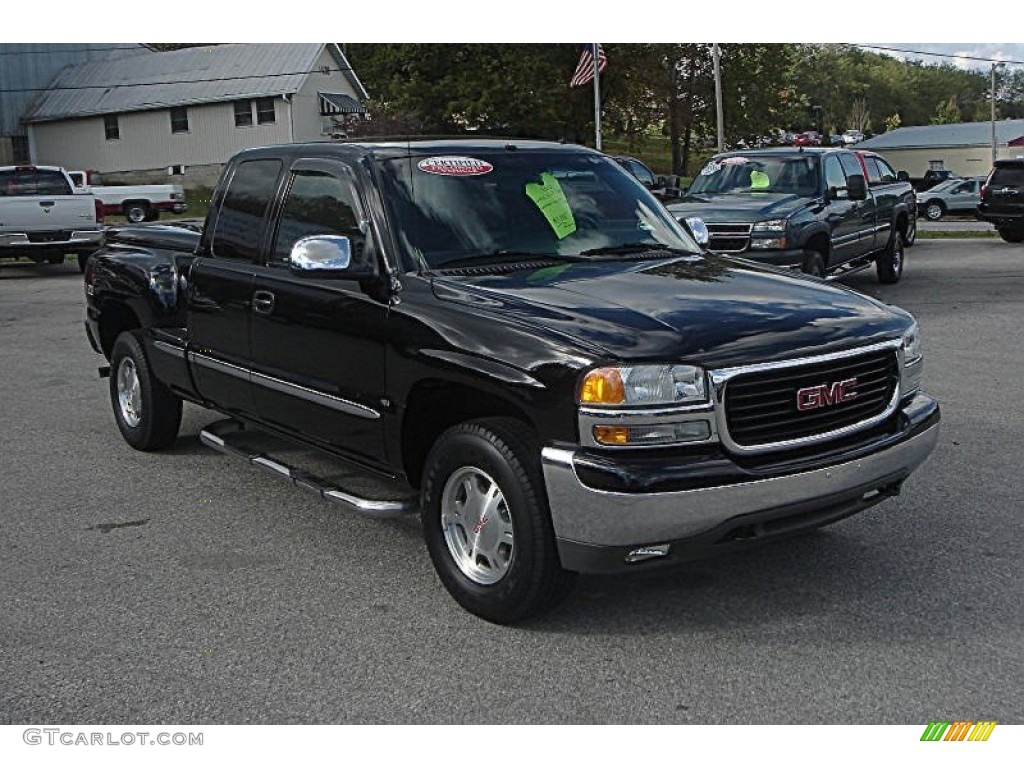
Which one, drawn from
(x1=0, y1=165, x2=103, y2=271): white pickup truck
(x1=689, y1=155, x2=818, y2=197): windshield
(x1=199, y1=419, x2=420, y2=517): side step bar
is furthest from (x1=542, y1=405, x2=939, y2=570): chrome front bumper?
(x1=0, y1=165, x2=103, y2=271): white pickup truck

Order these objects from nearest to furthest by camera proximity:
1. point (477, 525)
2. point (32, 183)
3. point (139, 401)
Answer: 1. point (477, 525)
2. point (139, 401)
3. point (32, 183)

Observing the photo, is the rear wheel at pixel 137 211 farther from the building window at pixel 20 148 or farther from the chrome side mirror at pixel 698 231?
the chrome side mirror at pixel 698 231

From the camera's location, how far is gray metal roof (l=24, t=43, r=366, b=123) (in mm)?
48969

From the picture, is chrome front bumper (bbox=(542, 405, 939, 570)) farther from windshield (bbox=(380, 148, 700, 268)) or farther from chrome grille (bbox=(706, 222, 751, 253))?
chrome grille (bbox=(706, 222, 751, 253))

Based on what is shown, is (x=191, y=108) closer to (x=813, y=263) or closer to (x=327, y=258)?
(x=813, y=263)

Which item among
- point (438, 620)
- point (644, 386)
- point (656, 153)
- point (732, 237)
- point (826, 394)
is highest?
point (656, 153)

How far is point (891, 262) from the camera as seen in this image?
1706 centimetres

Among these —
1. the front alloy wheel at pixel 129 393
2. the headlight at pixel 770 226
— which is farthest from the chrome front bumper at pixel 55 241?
the front alloy wheel at pixel 129 393

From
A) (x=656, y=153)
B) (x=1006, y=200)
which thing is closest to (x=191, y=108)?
(x=1006, y=200)

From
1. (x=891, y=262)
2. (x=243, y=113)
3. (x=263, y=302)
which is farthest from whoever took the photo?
(x=243, y=113)

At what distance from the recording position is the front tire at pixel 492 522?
439cm

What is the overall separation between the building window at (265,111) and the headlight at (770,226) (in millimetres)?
38546

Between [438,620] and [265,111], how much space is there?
46.8m

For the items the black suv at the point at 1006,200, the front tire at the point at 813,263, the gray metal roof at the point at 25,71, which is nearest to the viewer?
the front tire at the point at 813,263
